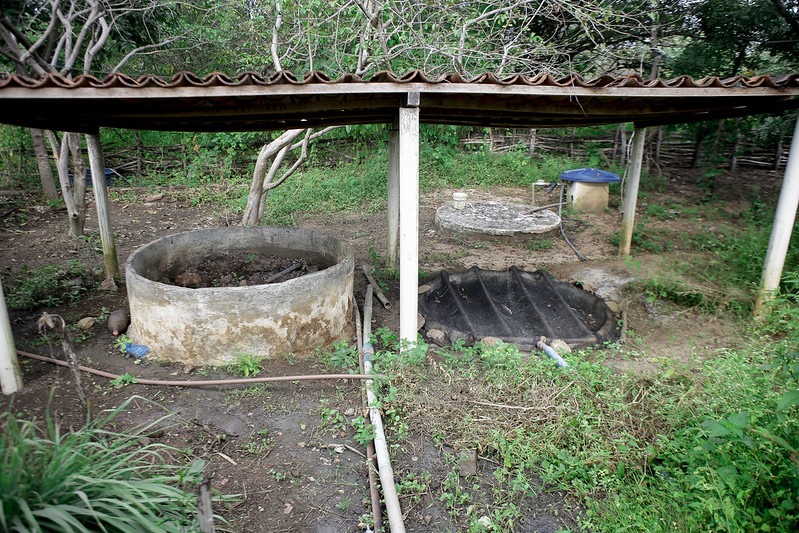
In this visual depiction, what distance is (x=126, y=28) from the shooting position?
342 inches

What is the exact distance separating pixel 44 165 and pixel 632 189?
12.5m

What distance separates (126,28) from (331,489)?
29.9 ft

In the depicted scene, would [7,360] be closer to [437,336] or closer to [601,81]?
[437,336]

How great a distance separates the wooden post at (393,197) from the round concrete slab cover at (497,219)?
263 centimetres

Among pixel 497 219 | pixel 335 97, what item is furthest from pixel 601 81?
pixel 497 219

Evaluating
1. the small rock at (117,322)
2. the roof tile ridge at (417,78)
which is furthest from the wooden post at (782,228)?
the small rock at (117,322)

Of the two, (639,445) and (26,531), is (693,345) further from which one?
(26,531)

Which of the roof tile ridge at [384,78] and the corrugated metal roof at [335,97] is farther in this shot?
the roof tile ridge at [384,78]

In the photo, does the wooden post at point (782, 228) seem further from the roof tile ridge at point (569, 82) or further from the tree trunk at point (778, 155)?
the tree trunk at point (778, 155)

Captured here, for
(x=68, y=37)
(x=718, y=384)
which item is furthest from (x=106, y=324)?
(x=718, y=384)

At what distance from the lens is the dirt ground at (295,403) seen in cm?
330

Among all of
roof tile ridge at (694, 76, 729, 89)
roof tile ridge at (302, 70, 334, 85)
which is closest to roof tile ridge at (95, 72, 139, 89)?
roof tile ridge at (302, 70, 334, 85)

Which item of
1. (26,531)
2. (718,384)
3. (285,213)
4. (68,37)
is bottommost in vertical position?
(285,213)

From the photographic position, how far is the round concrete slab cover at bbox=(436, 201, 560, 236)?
31.9 ft
